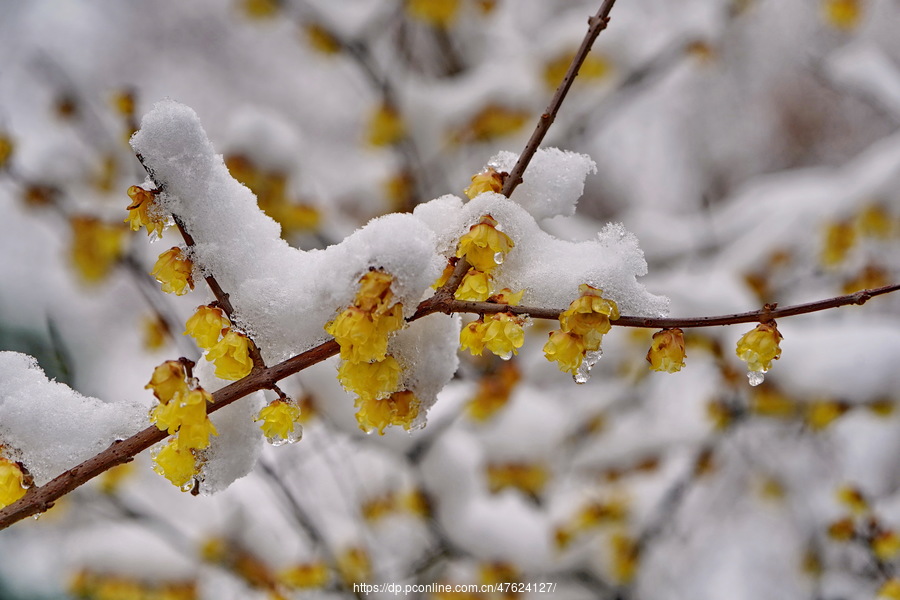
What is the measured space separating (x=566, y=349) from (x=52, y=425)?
66 cm

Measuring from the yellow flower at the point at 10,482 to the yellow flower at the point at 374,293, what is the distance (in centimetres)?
47

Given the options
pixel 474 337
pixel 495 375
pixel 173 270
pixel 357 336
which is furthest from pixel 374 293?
pixel 495 375

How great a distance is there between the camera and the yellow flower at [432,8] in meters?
2.83

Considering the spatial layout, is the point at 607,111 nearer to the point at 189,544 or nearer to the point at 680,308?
the point at 680,308

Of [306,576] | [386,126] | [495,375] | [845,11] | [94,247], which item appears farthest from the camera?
[845,11]

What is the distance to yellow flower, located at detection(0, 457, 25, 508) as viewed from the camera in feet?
2.29

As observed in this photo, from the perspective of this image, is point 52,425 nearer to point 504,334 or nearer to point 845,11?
point 504,334

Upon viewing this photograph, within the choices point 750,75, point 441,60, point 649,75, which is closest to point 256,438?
point 649,75

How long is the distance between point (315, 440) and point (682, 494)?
5.90ft

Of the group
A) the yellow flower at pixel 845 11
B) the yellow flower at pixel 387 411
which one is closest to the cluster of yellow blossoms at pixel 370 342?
the yellow flower at pixel 387 411

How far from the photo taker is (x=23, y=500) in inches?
25.7

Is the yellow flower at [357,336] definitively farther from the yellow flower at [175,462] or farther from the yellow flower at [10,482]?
the yellow flower at [10,482]

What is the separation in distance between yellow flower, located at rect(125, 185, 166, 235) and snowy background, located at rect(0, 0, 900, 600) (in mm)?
1260

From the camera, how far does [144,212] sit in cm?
70
